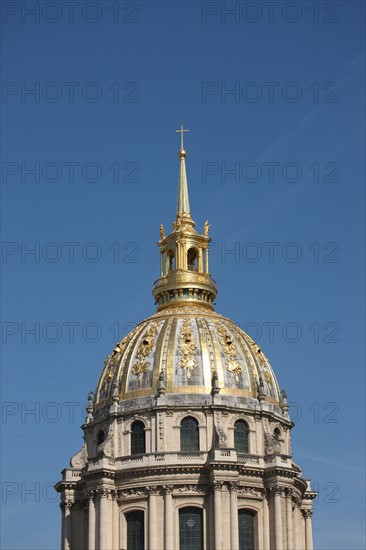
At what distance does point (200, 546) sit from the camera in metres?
114

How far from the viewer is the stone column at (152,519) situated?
113625 mm

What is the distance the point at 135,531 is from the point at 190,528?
15.5ft

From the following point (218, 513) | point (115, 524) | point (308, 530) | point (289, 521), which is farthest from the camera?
→ point (308, 530)

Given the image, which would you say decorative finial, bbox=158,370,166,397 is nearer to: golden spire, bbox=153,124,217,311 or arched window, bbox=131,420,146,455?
arched window, bbox=131,420,146,455

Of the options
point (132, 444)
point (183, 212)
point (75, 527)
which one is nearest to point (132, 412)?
point (132, 444)

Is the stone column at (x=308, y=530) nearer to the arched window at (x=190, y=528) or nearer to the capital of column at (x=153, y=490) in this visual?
the arched window at (x=190, y=528)

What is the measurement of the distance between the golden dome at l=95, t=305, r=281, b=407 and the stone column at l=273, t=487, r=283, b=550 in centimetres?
984

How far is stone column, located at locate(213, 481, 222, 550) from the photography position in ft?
368

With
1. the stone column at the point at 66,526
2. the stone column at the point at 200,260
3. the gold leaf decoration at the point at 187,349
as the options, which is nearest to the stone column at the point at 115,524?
the stone column at the point at 66,526

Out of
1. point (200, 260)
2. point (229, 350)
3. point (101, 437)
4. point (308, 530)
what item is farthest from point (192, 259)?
point (308, 530)

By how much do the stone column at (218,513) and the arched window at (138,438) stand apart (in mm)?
8361

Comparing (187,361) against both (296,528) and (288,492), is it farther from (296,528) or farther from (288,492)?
(296,528)

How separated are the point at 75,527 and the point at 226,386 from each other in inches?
709

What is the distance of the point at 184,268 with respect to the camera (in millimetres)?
131625
